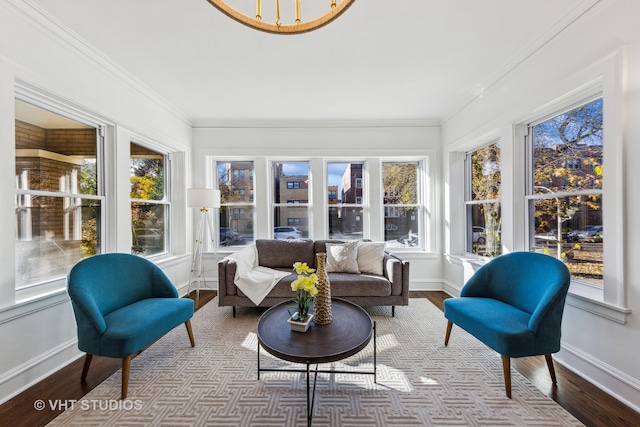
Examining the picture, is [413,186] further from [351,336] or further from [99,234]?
[99,234]

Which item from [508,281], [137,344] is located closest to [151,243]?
[137,344]

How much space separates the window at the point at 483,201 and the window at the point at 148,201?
430 cm

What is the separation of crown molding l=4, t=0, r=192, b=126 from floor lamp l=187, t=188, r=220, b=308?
1.24 meters

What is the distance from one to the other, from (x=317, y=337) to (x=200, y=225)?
114 inches

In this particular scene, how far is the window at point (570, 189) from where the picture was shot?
201 centimetres

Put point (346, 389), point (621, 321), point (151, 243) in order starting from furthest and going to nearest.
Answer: point (151, 243) → point (346, 389) → point (621, 321)

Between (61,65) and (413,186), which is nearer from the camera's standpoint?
(61,65)

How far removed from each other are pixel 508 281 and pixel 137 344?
293 cm

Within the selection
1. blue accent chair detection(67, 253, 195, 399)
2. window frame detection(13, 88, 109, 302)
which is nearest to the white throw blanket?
blue accent chair detection(67, 253, 195, 399)

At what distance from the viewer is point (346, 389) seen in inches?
72.1

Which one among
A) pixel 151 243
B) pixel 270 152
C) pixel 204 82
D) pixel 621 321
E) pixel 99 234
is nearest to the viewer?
pixel 621 321

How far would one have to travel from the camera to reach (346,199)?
4.29 m

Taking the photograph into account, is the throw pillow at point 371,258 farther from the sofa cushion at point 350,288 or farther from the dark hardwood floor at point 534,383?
the dark hardwood floor at point 534,383

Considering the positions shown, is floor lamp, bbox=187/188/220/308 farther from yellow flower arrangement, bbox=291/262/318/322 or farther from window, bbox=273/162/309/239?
yellow flower arrangement, bbox=291/262/318/322
